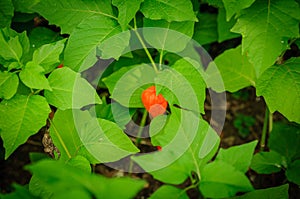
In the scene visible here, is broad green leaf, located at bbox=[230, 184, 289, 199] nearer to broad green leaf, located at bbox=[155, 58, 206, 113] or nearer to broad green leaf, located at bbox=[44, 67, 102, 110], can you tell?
broad green leaf, located at bbox=[155, 58, 206, 113]

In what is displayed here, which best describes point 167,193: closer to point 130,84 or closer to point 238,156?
point 238,156

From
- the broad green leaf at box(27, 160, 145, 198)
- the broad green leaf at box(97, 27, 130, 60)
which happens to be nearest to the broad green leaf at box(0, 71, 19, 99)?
the broad green leaf at box(97, 27, 130, 60)

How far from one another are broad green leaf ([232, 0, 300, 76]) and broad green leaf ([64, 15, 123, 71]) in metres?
0.46

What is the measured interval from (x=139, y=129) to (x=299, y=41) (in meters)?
0.90

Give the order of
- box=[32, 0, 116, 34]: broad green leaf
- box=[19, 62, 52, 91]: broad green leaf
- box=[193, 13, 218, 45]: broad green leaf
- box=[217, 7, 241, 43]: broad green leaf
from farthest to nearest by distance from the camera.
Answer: box=[193, 13, 218, 45]: broad green leaf, box=[217, 7, 241, 43]: broad green leaf, box=[32, 0, 116, 34]: broad green leaf, box=[19, 62, 52, 91]: broad green leaf

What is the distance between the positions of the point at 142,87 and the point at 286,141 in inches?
29.3

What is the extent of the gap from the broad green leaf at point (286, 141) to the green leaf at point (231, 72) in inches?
11.1

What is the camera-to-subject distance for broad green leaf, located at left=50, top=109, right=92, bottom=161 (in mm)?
1589

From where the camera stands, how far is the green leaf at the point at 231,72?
6.37ft

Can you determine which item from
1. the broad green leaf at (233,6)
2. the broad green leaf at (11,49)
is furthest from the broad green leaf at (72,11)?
the broad green leaf at (233,6)

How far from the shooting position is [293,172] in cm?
184

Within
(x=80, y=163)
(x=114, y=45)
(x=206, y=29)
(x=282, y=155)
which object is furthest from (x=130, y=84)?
(x=282, y=155)

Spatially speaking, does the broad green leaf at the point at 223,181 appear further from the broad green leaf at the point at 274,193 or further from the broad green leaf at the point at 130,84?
the broad green leaf at the point at 130,84

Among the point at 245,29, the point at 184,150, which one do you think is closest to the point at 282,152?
the point at 245,29
